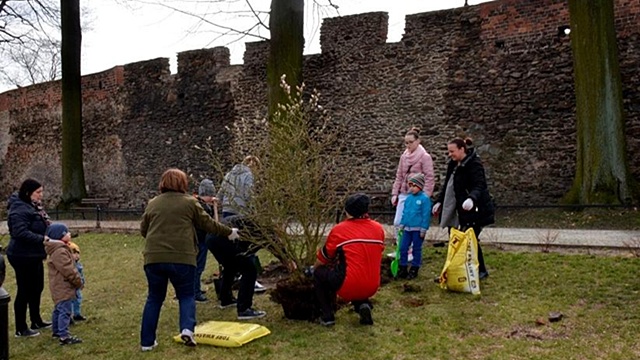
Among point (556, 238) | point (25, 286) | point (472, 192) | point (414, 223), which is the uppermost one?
point (472, 192)

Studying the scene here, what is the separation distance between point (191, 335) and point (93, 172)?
55.1 ft

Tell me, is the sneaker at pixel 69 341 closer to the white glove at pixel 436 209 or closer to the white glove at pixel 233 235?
the white glove at pixel 233 235

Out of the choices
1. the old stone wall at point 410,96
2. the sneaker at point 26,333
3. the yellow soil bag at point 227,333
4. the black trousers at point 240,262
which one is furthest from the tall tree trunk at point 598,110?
the sneaker at point 26,333

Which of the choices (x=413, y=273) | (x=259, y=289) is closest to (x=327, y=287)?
(x=259, y=289)

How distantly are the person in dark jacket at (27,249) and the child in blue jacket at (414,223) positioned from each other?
3692mm

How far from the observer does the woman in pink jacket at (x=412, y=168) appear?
22.6ft

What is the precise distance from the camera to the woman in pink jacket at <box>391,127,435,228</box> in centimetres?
689

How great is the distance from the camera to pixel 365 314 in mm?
5164

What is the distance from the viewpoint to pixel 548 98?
1213cm

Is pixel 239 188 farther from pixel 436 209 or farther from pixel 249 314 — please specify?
pixel 436 209

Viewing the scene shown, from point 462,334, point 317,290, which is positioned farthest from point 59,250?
point 462,334

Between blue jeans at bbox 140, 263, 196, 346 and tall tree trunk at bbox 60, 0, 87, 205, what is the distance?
13.6 meters

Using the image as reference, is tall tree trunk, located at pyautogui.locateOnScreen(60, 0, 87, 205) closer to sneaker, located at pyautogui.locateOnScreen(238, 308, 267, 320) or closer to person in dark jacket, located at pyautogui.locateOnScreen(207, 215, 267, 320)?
person in dark jacket, located at pyautogui.locateOnScreen(207, 215, 267, 320)

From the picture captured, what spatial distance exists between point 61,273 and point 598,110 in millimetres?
8934
